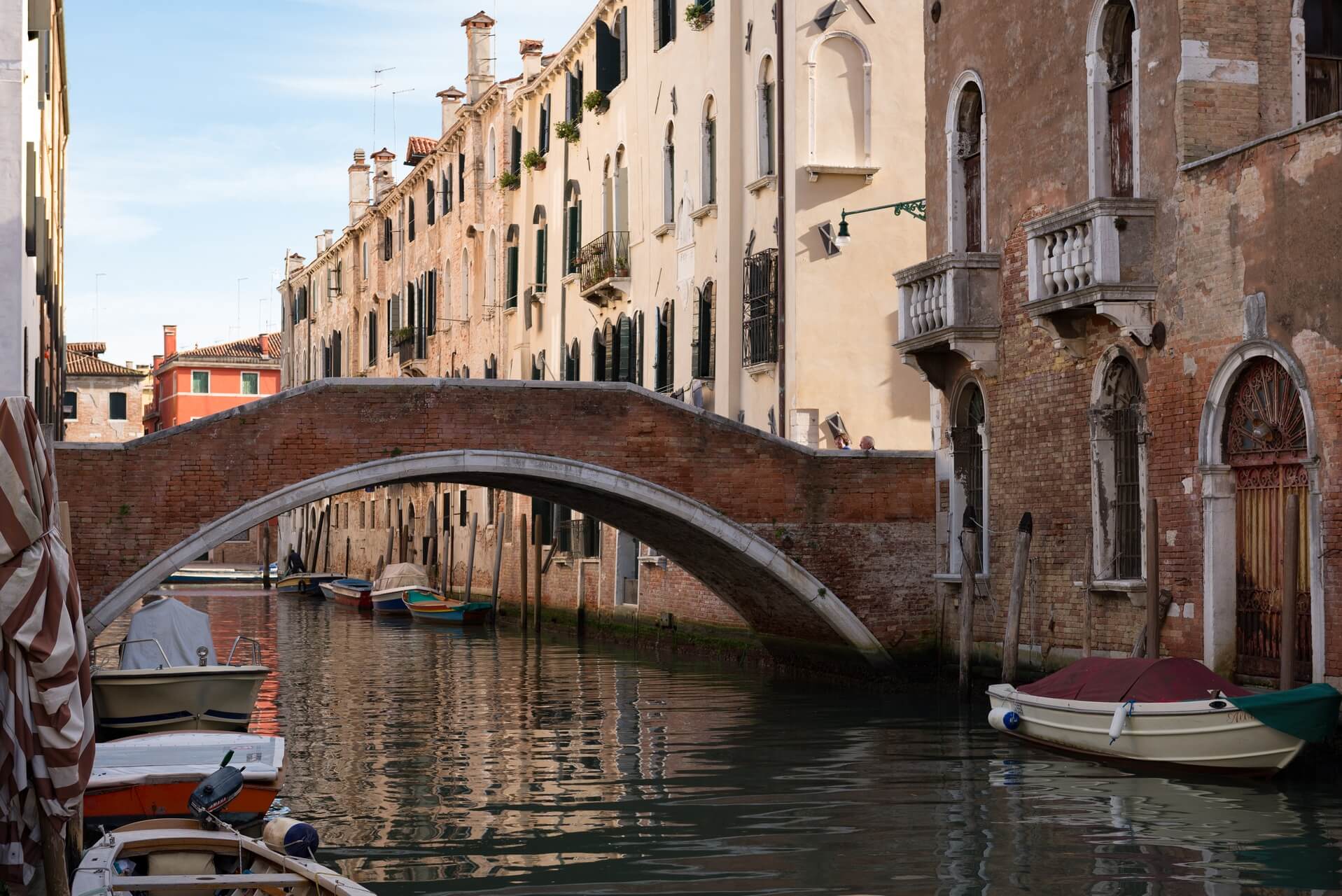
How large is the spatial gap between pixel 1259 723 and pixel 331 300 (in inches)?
1448

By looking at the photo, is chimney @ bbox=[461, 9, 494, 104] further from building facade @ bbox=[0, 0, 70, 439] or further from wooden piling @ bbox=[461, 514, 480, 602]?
building facade @ bbox=[0, 0, 70, 439]

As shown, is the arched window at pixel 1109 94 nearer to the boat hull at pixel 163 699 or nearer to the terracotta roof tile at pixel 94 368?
the boat hull at pixel 163 699

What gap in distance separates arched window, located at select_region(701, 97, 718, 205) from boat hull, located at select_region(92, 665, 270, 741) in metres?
10.1

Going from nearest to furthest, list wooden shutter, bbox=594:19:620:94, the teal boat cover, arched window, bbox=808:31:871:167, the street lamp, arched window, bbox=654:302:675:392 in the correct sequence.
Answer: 1. the teal boat cover
2. the street lamp
3. arched window, bbox=808:31:871:167
4. arched window, bbox=654:302:675:392
5. wooden shutter, bbox=594:19:620:94

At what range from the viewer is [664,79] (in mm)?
21719

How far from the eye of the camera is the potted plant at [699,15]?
65.5 ft

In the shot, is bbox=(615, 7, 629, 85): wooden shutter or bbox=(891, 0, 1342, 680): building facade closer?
bbox=(891, 0, 1342, 680): building facade

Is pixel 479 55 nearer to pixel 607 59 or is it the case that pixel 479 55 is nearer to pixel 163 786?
pixel 607 59

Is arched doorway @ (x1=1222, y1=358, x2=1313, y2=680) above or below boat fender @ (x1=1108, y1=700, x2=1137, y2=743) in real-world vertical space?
above

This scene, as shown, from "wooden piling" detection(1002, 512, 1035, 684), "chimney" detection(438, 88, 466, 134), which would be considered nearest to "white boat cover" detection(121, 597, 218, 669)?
"wooden piling" detection(1002, 512, 1035, 684)

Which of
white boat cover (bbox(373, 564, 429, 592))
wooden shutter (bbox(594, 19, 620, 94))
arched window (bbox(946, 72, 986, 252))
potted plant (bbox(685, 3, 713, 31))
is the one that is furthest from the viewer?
white boat cover (bbox(373, 564, 429, 592))

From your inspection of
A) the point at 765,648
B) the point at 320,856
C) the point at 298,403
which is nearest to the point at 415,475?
the point at 298,403

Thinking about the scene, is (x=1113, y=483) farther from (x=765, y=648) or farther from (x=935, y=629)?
(x=765, y=648)

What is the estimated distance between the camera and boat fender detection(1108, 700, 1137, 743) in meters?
10.6
